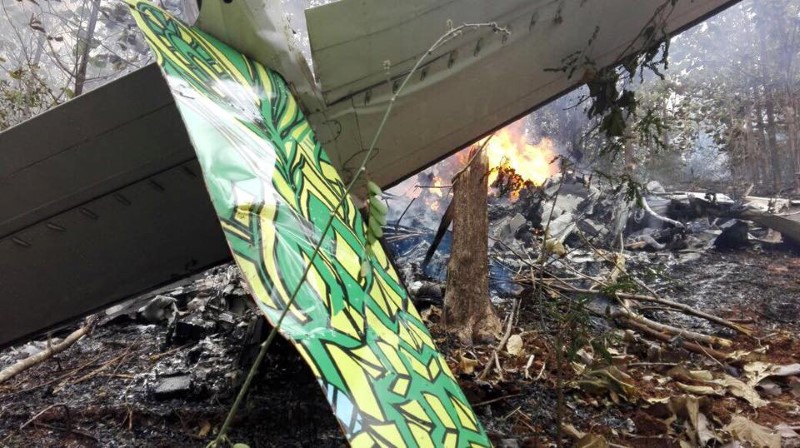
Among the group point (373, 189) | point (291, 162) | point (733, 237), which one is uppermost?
point (291, 162)

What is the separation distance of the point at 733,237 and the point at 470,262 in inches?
268

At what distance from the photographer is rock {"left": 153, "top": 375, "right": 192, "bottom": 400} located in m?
3.57

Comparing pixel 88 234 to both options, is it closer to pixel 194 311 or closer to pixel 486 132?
pixel 194 311

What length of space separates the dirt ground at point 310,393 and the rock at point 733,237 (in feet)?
12.6

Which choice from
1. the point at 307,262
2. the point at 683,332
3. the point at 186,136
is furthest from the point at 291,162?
the point at 683,332

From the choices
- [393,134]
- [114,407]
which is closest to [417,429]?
[393,134]

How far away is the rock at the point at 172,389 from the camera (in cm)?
357

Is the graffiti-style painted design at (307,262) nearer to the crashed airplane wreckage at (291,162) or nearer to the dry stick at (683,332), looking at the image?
the crashed airplane wreckage at (291,162)

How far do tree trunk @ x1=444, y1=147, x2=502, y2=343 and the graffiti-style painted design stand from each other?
9.05ft

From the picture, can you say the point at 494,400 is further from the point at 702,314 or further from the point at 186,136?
the point at 702,314

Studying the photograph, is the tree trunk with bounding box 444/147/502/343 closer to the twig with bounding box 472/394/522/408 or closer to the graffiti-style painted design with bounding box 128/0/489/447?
the twig with bounding box 472/394/522/408

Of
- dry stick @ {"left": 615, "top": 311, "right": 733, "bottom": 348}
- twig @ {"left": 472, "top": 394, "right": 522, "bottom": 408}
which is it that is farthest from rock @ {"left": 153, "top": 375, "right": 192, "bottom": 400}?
dry stick @ {"left": 615, "top": 311, "right": 733, "bottom": 348}

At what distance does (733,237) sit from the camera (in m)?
8.72

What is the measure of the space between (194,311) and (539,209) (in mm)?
7337
